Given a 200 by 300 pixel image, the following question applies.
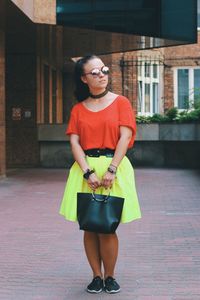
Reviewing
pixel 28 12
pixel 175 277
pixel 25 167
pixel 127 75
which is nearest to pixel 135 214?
pixel 175 277

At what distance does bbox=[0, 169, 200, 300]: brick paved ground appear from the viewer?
207 inches

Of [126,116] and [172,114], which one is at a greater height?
[172,114]

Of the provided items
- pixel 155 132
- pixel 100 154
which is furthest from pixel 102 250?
pixel 155 132

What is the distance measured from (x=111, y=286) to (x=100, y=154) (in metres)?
1.10

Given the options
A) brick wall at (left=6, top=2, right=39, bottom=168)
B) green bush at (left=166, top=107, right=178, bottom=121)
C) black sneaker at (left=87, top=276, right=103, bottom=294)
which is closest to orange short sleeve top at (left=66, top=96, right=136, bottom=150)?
black sneaker at (left=87, top=276, right=103, bottom=294)

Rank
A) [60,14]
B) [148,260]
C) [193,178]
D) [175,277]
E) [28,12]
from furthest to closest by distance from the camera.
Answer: [193,178] < [60,14] < [28,12] < [148,260] < [175,277]

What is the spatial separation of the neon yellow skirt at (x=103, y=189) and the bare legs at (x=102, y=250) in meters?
0.24

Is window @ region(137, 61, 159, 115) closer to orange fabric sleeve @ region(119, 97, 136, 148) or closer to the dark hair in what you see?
the dark hair

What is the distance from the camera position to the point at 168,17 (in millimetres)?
17188

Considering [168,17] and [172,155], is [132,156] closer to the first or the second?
[172,155]

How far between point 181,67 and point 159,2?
13.2 metres

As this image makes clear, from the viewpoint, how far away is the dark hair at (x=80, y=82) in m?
5.12

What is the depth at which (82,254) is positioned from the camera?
674 centimetres

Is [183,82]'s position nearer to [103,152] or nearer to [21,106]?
[21,106]
